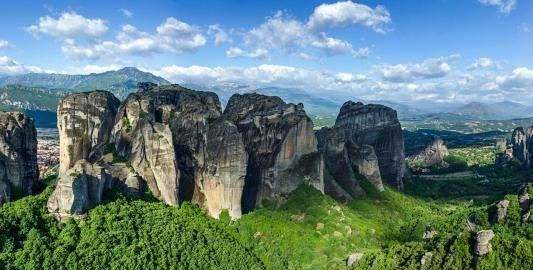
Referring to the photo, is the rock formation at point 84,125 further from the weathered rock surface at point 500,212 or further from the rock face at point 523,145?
the rock face at point 523,145

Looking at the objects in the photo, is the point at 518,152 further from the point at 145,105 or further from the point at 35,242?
the point at 35,242

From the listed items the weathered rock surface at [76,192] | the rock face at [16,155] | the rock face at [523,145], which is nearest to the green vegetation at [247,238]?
the weathered rock surface at [76,192]

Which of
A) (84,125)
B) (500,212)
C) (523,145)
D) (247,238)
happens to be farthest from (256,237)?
(523,145)

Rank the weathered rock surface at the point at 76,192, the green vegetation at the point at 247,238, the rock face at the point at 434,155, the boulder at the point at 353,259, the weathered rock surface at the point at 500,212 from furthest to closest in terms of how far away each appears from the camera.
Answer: the rock face at the point at 434,155 → the weathered rock surface at the point at 500,212 → the boulder at the point at 353,259 → the weathered rock surface at the point at 76,192 → the green vegetation at the point at 247,238

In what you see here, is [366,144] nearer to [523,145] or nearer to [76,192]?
[76,192]

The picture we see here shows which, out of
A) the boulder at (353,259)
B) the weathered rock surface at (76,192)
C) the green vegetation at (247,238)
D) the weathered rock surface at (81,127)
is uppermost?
the weathered rock surface at (81,127)

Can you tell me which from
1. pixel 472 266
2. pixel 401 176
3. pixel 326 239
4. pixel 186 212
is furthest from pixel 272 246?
pixel 401 176
